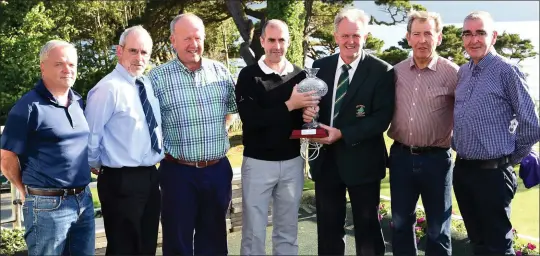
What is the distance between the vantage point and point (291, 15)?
15.9 metres

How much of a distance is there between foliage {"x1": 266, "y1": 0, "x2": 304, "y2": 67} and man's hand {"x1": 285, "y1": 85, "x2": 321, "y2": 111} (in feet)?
39.4

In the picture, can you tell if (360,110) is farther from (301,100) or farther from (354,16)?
(354,16)

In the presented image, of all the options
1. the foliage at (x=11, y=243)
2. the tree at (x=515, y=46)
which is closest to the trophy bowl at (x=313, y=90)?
the foliage at (x=11, y=243)

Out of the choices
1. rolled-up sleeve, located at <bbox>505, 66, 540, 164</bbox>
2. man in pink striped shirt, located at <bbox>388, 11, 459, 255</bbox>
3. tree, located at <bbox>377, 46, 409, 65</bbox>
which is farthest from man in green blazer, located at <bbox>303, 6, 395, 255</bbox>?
tree, located at <bbox>377, 46, 409, 65</bbox>

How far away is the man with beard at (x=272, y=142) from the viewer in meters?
3.56

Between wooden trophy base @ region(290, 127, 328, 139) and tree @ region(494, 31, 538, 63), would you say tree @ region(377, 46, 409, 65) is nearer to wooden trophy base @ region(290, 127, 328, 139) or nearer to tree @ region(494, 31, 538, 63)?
tree @ region(494, 31, 538, 63)

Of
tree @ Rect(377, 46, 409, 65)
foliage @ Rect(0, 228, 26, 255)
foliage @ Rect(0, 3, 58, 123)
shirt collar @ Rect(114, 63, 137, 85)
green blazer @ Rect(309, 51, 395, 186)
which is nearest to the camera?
shirt collar @ Rect(114, 63, 137, 85)

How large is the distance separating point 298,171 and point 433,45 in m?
1.26

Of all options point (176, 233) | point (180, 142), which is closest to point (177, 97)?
point (180, 142)

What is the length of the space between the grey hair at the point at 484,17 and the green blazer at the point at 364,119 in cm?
66

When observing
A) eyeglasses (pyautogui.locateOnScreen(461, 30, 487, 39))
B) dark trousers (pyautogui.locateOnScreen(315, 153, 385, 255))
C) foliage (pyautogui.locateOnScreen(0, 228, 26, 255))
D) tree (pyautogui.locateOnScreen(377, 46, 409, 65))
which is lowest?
foliage (pyautogui.locateOnScreen(0, 228, 26, 255))

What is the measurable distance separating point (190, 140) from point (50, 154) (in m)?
0.89

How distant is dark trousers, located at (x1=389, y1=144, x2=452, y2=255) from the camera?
11.9 feet

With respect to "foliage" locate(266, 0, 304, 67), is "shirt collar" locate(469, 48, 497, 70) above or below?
below
